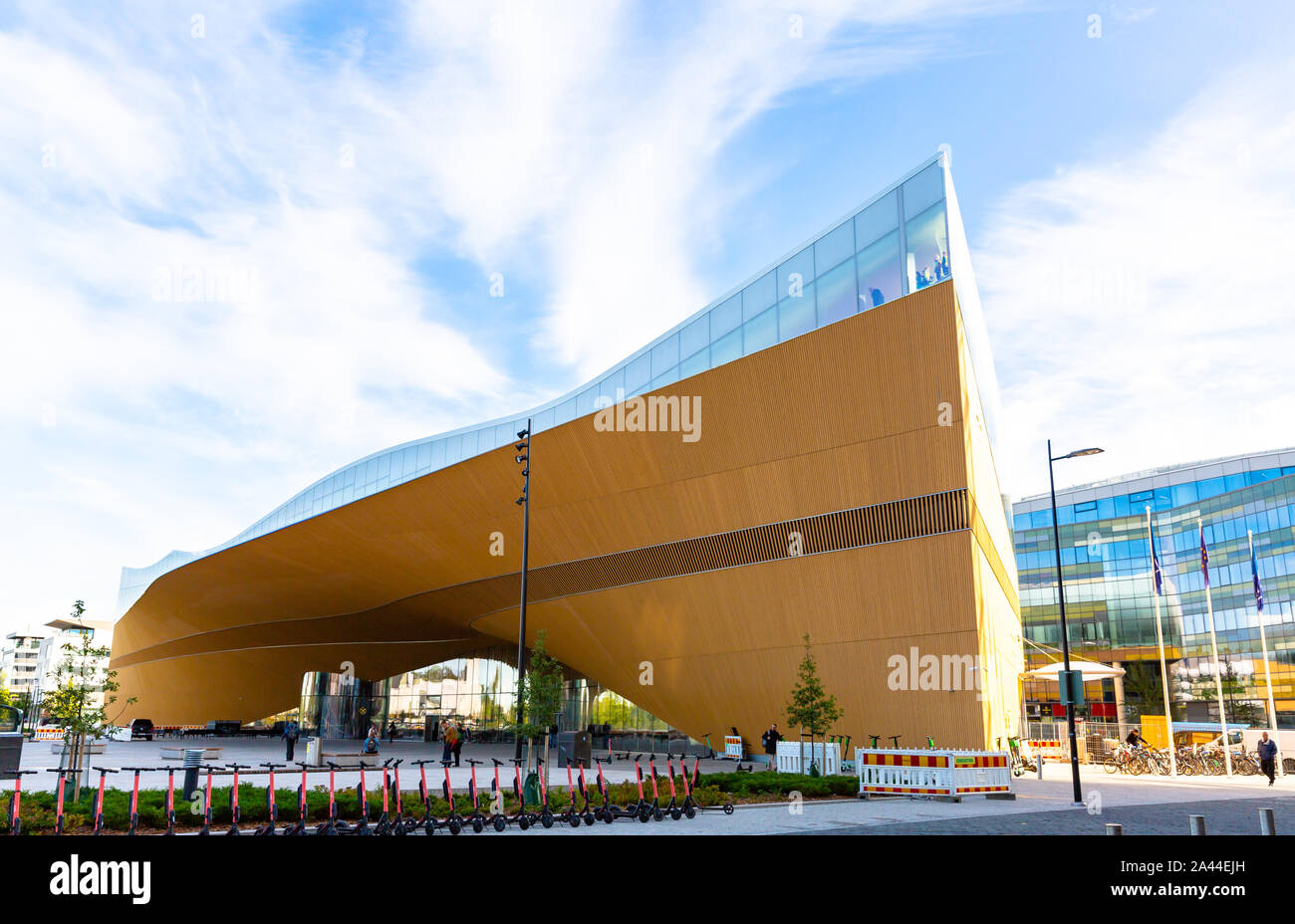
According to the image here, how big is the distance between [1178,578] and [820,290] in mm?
66302

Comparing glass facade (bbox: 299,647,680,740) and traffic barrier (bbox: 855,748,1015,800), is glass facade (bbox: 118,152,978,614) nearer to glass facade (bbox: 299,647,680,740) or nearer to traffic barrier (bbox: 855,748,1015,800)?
traffic barrier (bbox: 855,748,1015,800)

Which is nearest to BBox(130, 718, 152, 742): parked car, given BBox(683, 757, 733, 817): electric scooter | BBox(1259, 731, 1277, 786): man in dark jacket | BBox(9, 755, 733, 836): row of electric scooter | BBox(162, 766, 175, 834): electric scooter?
BBox(9, 755, 733, 836): row of electric scooter

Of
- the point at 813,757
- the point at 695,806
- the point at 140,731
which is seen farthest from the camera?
the point at 140,731

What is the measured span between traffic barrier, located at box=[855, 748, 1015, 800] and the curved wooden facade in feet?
10.6

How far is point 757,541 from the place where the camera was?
28266 millimetres

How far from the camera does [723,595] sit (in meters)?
29.4

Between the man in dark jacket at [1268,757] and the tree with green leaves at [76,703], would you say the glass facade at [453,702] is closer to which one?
the man in dark jacket at [1268,757]

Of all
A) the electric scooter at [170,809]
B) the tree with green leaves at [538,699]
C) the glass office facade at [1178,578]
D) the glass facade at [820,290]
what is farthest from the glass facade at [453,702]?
the glass office facade at [1178,578]

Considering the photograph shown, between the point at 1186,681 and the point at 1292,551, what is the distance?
54.5ft

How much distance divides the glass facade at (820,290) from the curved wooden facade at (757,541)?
2.46 feet

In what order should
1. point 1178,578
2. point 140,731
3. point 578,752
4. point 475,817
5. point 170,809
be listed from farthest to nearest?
1. point 1178,578
2. point 140,731
3. point 578,752
4. point 475,817
5. point 170,809

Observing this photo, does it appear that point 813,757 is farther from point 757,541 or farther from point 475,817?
point 475,817

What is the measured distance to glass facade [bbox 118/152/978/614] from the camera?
77.3ft

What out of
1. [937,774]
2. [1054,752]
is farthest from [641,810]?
[1054,752]
